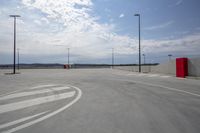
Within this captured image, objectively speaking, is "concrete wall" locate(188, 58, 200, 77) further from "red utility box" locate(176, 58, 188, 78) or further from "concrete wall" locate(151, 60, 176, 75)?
"concrete wall" locate(151, 60, 176, 75)

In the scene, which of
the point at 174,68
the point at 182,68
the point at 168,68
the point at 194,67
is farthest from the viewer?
the point at 168,68

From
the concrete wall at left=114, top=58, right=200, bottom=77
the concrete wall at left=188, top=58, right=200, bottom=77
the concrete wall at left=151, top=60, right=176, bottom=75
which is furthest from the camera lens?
the concrete wall at left=151, top=60, right=176, bottom=75

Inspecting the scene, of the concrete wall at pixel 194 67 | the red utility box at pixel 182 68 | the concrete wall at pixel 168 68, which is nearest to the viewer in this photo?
the concrete wall at pixel 194 67

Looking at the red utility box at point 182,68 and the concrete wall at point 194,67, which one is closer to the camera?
the concrete wall at point 194,67

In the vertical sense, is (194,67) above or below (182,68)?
above

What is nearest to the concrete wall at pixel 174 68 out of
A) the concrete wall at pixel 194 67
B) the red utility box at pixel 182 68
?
the concrete wall at pixel 194 67

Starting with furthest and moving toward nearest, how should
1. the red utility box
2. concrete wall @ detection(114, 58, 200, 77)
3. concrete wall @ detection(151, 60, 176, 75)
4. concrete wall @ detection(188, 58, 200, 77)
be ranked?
concrete wall @ detection(151, 60, 176, 75), the red utility box, concrete wall @ detection(114, 58, 200, 77), concrete wall @ detection(188, 58, 200, 77)

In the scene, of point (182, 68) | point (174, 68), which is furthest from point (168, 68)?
point (182, 68)

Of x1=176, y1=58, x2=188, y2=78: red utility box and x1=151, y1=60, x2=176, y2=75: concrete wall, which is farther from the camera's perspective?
x1=151, y1=60, x2=176, y2=75: concrete wall

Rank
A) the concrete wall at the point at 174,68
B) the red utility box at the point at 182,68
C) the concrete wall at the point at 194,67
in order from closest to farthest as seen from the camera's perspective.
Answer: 1. the concrete wall at the point at 194,67
2. the concrete wall at the point at 174,68
3. the red utility box at the point at 182,68

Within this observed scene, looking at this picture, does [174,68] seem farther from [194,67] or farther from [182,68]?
[194,67]

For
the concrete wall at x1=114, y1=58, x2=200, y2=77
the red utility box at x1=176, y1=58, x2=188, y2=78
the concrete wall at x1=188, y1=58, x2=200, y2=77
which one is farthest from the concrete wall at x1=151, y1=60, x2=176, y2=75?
the concrete wall at x1=188, y1=58, x2=200, y2=77

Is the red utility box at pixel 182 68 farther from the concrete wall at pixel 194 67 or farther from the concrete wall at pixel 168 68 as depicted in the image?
the concrete wall at pixel 168 68

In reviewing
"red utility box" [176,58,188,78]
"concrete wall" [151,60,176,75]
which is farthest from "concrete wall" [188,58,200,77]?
"concrete wall" [151,60,176,75]
